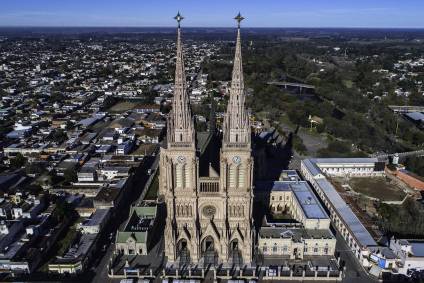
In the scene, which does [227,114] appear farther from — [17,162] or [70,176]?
[17,162]

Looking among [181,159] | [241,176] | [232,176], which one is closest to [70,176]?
[181,159]

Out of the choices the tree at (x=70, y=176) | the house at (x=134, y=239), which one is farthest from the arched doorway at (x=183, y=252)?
the tree at (x=70, y=176)

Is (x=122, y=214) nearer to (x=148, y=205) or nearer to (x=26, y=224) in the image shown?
(x=148, y=205)

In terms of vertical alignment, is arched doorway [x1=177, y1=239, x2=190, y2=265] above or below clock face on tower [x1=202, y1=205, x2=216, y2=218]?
below

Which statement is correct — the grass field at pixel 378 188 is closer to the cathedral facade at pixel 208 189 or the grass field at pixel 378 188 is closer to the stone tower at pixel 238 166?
the stone tower at pixel 238 166

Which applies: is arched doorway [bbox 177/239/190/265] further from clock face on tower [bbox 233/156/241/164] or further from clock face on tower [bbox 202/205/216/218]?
clock face on tower [bbox 233/156/241/164]

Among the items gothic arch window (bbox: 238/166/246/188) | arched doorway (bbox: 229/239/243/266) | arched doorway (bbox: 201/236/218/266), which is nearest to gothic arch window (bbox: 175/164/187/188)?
gothic arch window (bbox: 238/166/246/188)

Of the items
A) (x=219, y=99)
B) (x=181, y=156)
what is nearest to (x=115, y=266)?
(x=181, y=156)
